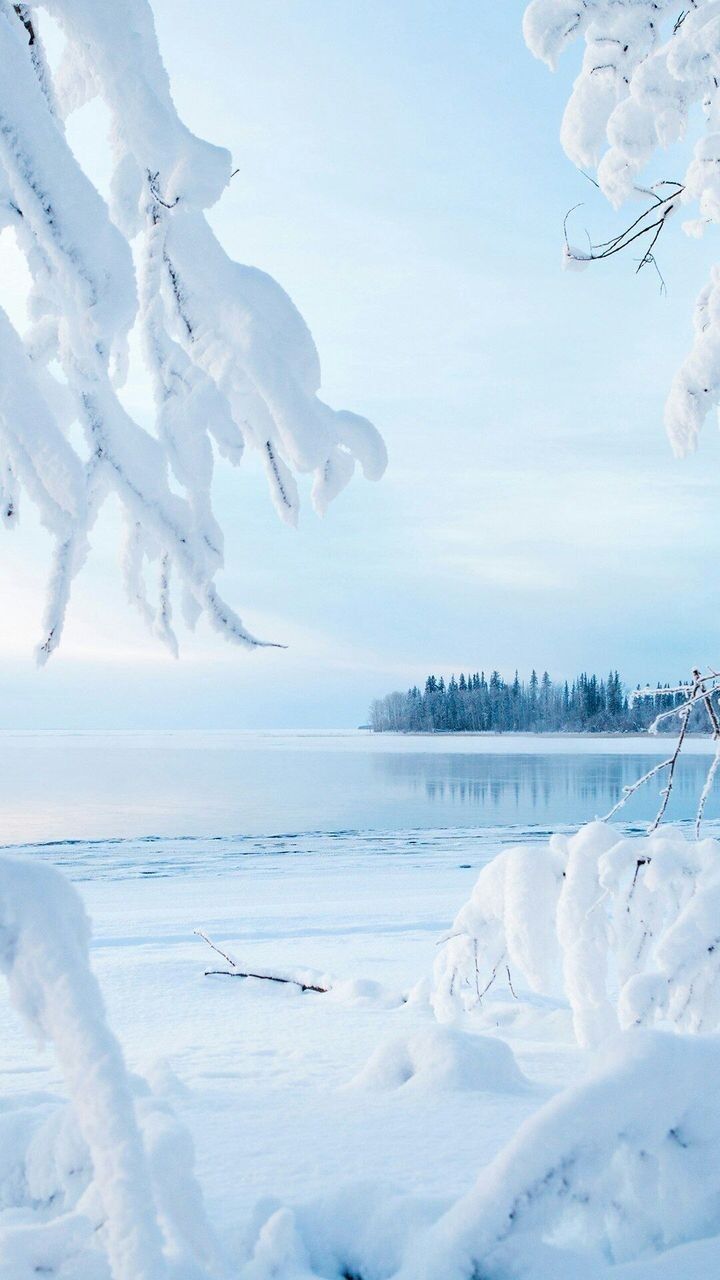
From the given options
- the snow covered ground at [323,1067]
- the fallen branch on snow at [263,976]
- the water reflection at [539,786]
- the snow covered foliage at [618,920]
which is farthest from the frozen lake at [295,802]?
the snow covered foliage at [618,920]

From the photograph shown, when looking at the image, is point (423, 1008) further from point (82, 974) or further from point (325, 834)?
point (325, 834)

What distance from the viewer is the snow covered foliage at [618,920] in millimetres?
2910

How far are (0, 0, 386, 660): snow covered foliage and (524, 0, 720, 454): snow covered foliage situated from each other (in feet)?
8.07

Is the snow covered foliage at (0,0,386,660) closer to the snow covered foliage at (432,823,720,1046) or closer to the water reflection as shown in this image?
the snow covered foliage at (432,823,720,1046)

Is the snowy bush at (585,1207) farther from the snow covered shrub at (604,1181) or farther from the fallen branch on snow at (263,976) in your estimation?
the fallen branch on snow at (263,976)

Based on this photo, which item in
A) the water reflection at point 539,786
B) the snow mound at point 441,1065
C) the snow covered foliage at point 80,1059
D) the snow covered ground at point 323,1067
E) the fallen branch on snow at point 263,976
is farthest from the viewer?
the water reflection at point 539,786

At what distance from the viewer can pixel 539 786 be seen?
29.7 m

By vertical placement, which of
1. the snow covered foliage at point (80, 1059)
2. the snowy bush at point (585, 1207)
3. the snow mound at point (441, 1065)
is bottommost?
the snow mound at point (441, 1065)

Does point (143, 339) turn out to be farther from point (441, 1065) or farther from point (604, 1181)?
point (441, 1065)

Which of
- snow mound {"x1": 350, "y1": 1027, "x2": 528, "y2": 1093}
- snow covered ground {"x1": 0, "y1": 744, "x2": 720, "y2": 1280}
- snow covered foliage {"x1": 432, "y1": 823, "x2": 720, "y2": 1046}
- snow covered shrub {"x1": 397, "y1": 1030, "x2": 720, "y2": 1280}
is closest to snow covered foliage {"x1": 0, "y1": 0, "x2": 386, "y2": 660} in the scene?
snow covered ground {"x1": 0, "y1": 744, "x2": 720, "y2": 1280}

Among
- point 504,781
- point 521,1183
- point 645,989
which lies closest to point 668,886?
point 645,989

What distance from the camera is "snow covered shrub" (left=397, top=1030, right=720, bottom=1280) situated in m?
1.46

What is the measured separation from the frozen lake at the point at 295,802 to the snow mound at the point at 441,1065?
37.3ft

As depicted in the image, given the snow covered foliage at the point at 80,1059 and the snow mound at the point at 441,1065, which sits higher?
the snow covered foliage at the point at 80,1059
